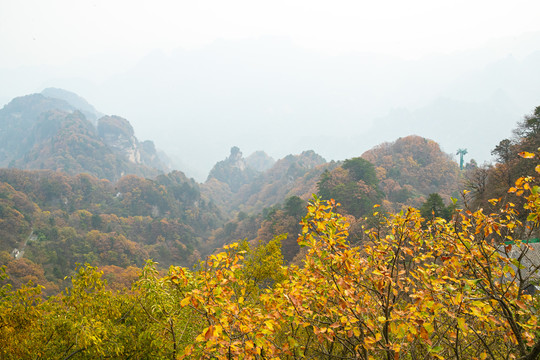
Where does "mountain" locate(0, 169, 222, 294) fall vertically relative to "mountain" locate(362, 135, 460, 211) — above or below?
below

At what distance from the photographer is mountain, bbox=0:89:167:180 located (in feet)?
309

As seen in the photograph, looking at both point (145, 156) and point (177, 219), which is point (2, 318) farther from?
point (145, 156)

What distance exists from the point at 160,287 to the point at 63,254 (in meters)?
43.5

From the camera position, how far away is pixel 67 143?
94.7m

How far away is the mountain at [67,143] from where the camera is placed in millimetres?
94062

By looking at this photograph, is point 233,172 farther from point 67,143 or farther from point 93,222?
point 93,222

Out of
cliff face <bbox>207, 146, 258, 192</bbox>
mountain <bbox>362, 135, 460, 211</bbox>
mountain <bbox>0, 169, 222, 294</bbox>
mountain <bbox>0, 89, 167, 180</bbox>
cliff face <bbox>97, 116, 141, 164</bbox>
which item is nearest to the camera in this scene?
mountain <bbox>0, 169, 222, 294</bbox>

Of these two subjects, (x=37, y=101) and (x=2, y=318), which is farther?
(x=37, y=101)

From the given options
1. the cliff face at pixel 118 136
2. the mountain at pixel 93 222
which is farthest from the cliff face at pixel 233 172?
the mountain at pixel 93 222

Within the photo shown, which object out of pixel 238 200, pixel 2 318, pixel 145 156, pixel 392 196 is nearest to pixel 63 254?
pixel 2 318

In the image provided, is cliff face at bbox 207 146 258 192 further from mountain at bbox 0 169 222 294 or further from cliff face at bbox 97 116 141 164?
mountain at bbox 0 169 222 294

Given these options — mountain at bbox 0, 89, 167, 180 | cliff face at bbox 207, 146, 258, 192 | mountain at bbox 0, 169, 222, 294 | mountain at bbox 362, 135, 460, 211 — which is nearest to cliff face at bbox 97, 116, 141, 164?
mountain at bbox 0, 89, 167, 180

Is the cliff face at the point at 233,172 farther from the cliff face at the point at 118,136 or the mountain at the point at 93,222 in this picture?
the mountain at the point at 93,222

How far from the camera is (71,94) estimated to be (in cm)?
19788
